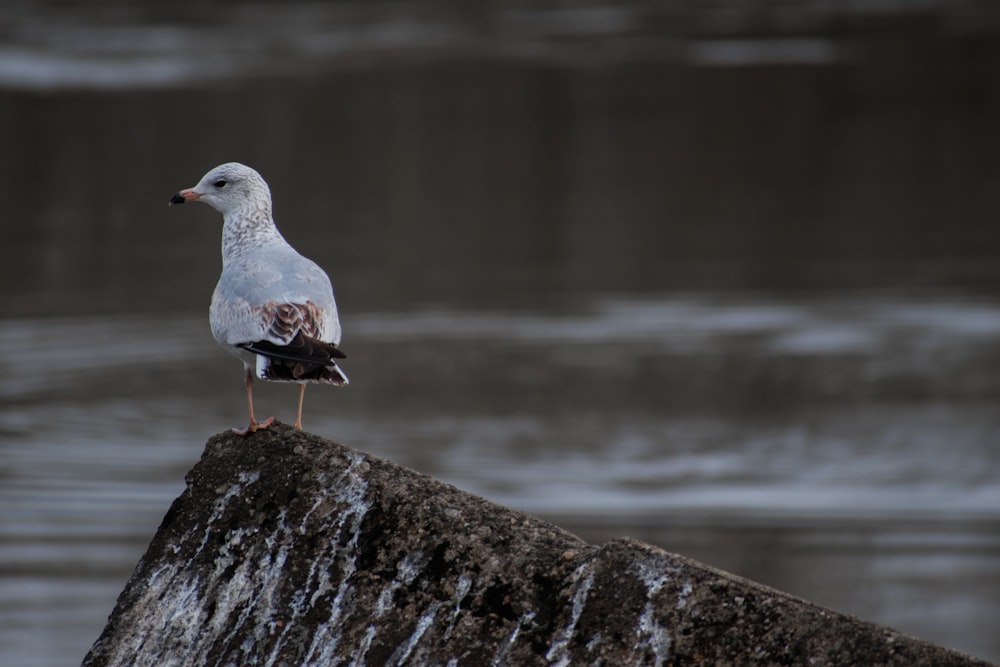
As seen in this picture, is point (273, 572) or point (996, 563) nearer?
point (273, 572)

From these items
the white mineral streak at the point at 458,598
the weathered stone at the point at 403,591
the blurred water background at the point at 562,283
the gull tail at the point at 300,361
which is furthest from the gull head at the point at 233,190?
the blurred water background at the point at 562,283

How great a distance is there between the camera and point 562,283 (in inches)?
595

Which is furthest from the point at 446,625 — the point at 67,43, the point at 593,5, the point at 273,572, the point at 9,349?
the point at 593,5

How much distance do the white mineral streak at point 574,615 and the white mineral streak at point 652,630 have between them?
4.4 inches

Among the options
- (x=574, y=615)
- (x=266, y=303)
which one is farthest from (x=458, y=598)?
(x=266, y=303)

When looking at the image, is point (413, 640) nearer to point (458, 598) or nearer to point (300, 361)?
point (458, 598)

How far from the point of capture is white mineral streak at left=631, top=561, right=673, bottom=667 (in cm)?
316

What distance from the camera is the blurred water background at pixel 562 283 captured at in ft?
29.5

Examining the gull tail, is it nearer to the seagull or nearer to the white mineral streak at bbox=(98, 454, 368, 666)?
the seagull

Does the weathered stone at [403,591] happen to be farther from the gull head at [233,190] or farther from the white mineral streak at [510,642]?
the gull head at [233,190]

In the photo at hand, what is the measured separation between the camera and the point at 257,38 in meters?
31.2

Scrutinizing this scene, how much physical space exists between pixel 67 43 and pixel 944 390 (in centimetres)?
2207

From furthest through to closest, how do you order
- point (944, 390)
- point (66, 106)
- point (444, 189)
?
point (66, 106) → point (444, 189) → point (944, 390)

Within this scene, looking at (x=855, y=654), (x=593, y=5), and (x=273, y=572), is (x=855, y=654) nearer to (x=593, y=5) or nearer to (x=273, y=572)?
(x=273, y=572)
